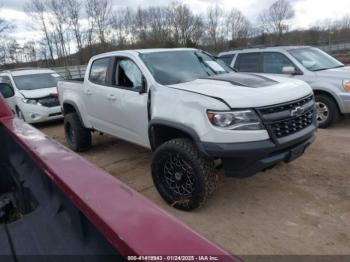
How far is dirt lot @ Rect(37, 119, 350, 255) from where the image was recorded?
2.89 m

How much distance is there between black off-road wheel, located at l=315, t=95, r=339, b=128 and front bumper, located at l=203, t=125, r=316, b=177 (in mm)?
3657

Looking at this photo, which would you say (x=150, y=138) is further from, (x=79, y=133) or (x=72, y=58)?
(x=72, y=58)

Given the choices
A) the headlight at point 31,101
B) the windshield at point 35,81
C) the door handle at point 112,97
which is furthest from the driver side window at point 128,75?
the windshield at point 35,81

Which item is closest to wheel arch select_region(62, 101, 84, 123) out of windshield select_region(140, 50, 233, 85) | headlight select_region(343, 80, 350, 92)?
windshield select_region(140, 50, 233, 85)

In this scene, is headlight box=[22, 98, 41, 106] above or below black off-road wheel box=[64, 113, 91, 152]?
above

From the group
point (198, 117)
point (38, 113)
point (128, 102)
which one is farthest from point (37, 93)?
point (198, 117)

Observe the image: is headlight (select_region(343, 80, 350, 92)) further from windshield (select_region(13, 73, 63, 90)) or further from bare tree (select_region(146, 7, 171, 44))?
bare tree (select_region(146, 7, 171, 44))

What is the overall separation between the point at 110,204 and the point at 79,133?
486cm

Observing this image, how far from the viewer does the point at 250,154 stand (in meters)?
2.99

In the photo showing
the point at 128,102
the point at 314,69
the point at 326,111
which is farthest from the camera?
the point at 314,69

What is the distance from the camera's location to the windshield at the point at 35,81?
375 inches

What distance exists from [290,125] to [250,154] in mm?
657

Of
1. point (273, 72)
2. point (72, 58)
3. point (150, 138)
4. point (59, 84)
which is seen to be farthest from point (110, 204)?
point (72, 58)

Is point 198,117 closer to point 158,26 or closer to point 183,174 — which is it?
point 183,174
